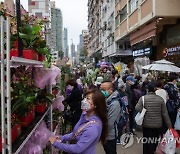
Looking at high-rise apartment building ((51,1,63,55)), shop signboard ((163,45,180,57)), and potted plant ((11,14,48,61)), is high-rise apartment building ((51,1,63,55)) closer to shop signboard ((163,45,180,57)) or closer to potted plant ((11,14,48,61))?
potted plant ((11,14,48,61))

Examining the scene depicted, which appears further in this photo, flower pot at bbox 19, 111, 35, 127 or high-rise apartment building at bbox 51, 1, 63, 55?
high-rise apartment building at bbox 51, 1, 63, 55

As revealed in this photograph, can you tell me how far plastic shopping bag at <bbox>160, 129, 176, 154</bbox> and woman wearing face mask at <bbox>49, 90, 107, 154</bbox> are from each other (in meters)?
2.80

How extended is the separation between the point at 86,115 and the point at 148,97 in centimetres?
282

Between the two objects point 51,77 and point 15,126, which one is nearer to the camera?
point 15,126

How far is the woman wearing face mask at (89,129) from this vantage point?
114 inches

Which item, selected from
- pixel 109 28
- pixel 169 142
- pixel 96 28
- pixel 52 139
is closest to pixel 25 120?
pixel 52 139

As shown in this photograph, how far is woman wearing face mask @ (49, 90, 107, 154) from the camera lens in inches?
114

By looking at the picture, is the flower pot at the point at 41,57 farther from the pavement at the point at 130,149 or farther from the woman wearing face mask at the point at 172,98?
the woman wearing face mask at the point at 172,98

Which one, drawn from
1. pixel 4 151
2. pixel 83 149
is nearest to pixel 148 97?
pixel 83 149

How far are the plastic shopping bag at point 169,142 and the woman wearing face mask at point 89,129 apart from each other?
2804 millimetres

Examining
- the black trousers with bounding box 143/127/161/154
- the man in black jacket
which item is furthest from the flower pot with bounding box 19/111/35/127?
the man in black jacket

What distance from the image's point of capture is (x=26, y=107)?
2590mm

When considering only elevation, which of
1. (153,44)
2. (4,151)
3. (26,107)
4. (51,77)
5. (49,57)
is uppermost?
(153,44)

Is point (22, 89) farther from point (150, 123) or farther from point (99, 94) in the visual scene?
point (150, 123)
